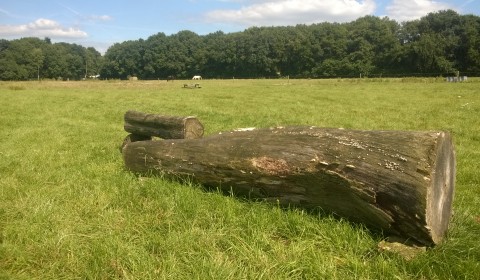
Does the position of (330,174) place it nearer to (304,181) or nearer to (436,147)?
(304,181)

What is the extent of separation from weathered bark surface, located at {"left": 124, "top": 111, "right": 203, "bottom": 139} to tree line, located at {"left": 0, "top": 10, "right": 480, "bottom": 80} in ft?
264

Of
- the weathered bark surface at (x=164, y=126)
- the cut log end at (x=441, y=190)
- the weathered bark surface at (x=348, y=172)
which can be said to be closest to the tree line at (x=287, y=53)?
the weathered bark surface at (x=164, y=126)

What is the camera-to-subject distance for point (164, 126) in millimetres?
7648

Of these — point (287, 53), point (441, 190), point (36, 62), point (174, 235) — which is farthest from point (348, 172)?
point (36, 62)

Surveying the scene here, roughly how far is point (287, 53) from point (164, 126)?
4383 inches

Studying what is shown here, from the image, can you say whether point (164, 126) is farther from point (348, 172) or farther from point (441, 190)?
point (441, 190)

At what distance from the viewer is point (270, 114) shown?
17000 millimetres

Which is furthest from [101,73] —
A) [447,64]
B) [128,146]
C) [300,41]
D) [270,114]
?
[128,146]

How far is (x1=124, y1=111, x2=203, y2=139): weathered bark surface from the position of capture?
23.7 ft

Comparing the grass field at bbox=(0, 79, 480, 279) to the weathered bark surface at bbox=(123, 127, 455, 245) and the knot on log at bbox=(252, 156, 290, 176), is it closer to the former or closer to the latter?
the weathered bark surface at bbox=(123, 127, 455, 245)

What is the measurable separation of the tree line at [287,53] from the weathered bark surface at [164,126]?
264 feet

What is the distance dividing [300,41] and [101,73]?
71.7 meters

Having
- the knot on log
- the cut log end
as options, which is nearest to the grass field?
the cut log end

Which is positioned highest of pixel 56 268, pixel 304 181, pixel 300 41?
pixel 300 41
